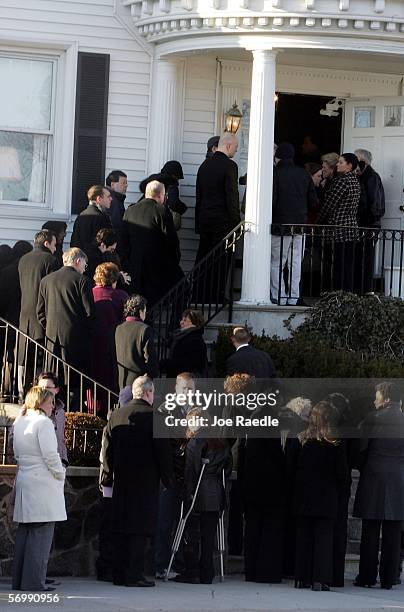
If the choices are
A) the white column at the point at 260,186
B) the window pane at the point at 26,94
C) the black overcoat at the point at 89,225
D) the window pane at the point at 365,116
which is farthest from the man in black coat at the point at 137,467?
the window pane at the point at 365,116

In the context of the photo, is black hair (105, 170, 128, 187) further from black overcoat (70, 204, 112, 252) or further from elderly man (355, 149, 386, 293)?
elderly man (355, 149, 386, 293)

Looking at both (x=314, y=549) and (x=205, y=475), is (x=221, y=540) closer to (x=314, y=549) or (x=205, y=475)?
(x=205, y=475)

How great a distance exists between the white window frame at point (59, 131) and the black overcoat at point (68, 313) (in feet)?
13.2

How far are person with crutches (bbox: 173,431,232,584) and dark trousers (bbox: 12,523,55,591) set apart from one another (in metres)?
1.47

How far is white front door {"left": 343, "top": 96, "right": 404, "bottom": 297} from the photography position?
63.9 feet

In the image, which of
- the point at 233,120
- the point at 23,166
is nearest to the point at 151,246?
the point at 233,120

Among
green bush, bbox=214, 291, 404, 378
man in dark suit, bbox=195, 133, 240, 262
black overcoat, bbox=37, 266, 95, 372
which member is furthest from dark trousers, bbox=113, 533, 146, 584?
man in dark suit, bbox=195, 133, 240, 262

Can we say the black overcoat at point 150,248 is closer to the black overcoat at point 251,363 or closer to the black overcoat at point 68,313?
the black overcoat at point 251,363

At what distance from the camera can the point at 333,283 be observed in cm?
1800

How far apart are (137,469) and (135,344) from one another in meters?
1.82

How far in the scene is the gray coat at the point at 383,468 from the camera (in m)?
13.4

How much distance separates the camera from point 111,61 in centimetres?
1848

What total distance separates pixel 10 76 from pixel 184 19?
7.69ft

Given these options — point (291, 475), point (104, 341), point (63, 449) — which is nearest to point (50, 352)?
point (104, 341)
